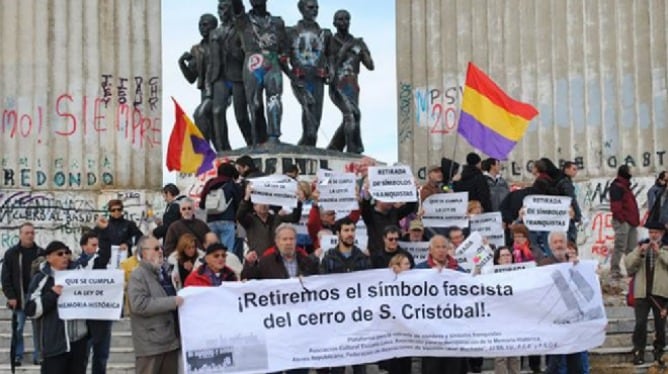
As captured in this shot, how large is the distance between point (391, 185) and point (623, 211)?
14.9 feet

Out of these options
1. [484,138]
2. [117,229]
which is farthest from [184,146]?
[484,138]

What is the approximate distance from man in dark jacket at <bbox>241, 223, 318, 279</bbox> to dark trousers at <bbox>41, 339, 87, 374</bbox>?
150 cm

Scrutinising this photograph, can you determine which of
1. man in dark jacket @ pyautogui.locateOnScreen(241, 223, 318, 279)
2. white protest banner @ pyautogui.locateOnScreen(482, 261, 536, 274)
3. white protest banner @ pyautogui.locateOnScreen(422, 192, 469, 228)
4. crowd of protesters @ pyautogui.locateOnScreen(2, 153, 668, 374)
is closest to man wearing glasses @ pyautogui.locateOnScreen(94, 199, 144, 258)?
crowd of protesters @ pyautogui.locateOnScreen(2, 153, 668, 374)

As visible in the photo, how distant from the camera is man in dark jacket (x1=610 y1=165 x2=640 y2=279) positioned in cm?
1783

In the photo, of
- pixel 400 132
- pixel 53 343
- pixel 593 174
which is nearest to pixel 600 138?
pixel 593 174

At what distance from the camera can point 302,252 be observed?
12664mm

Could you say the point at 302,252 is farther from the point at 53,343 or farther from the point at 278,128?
the point at 278,128

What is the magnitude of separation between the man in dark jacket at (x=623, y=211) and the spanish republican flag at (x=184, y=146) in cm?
507

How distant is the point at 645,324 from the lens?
14414mm

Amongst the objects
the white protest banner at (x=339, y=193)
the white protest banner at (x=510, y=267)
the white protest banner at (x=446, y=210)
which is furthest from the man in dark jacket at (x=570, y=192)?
the white protest banner at (x=510, y=267)

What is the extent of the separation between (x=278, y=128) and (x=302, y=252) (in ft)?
30.1

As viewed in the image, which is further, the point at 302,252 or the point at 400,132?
the point at 400,132

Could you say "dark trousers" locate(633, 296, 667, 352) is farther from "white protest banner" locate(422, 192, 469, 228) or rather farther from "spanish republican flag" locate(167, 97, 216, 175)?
"spanish republican flag" locate(167, 97, 216, 175)

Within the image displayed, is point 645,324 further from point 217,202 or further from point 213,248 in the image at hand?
point 213,248
